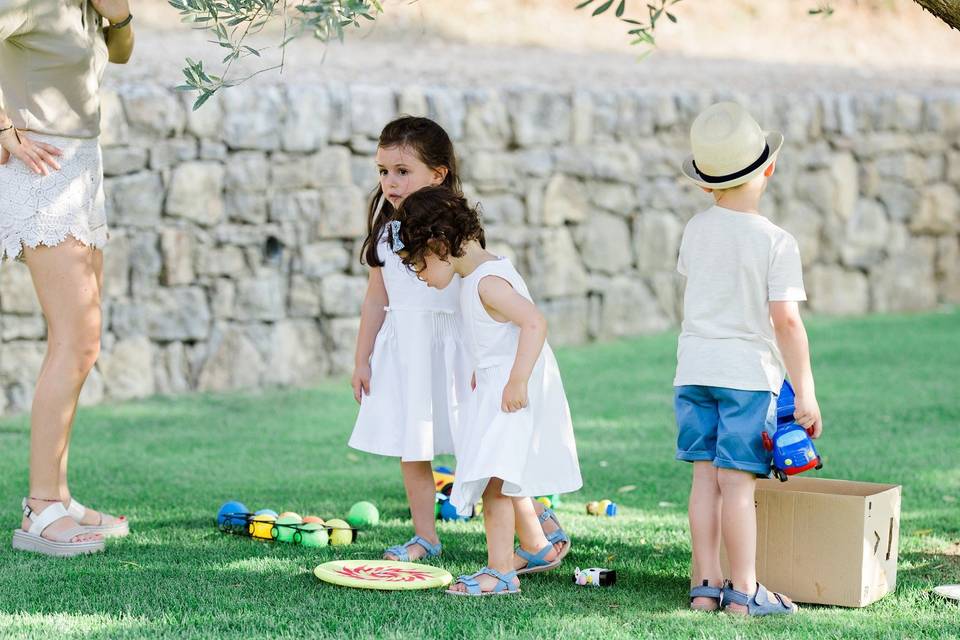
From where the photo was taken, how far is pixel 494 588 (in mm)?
3426

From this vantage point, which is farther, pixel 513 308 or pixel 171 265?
pixel 171 265

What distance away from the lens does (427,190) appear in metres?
3.49

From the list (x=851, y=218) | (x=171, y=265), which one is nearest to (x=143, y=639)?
(x=171, y=265)

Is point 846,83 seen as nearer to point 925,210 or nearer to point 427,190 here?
point 925,210

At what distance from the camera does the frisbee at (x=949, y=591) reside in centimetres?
342

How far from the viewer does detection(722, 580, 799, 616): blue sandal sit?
128 inches

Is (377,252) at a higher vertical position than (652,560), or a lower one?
higher

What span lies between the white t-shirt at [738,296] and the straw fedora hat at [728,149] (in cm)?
9

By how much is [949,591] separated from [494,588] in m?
1.23

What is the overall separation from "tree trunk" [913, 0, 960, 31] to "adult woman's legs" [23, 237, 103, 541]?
8.47 ft

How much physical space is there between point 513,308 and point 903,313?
766cm

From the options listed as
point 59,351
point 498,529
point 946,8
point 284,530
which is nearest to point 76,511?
point 59,351

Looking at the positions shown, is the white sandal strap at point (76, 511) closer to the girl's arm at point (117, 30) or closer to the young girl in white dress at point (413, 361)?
the young girl in white dress at point (413, 361)

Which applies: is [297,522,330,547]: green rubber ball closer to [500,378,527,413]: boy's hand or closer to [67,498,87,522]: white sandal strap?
[67,498,87,522]: white sandal strap
